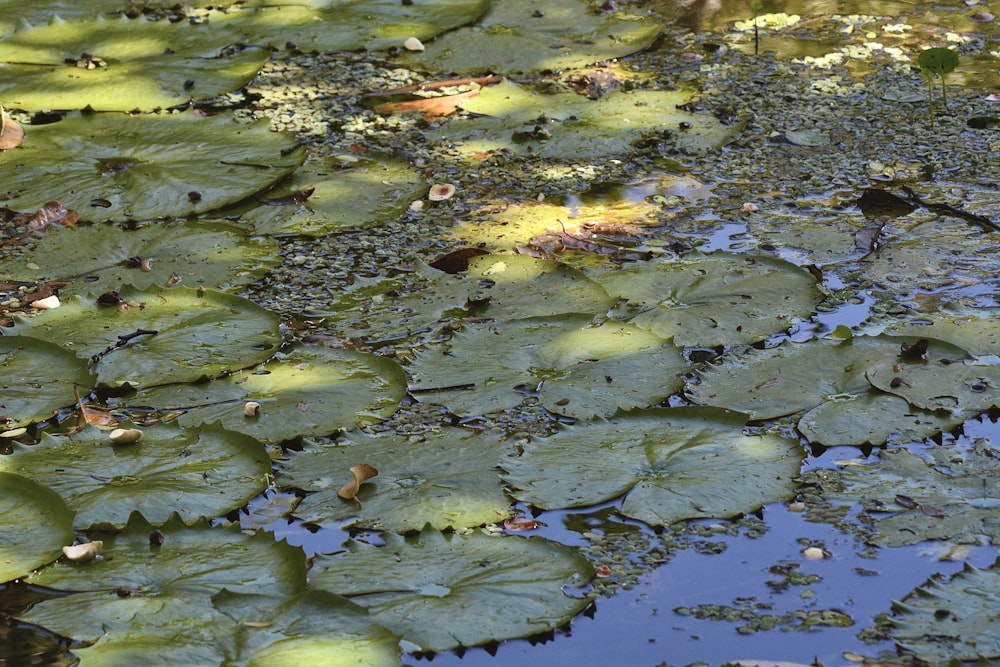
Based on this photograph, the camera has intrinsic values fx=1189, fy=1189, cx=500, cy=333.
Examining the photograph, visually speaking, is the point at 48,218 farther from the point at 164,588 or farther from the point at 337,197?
the point at 164,588

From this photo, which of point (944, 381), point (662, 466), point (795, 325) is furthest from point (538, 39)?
point (662, 466)

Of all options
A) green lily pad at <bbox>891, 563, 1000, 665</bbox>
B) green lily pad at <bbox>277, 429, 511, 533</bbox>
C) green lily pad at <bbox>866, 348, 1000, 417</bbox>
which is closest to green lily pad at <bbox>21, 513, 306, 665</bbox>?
green lily pad at <bbox>277, 429, 511, 533</bbox>

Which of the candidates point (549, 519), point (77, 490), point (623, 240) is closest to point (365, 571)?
point (549, 519)

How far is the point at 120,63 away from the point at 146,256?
5.36 ft

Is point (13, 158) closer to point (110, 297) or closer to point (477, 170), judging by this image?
point (110, 297)

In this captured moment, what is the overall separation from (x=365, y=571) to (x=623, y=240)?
1.53 metres

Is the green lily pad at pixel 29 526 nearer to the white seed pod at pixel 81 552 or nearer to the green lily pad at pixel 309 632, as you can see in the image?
the white seed pod at pixel 81 552

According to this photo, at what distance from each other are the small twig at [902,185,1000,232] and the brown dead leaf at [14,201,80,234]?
2.36 metres

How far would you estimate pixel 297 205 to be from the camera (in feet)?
11.4

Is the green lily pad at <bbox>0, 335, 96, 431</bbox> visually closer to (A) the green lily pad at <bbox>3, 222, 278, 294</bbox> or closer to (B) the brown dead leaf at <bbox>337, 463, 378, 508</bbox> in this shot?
(A) the green lily pad at <bbox>3, 222, 278, 294</bbox>

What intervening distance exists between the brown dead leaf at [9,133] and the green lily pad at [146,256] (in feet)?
2.08

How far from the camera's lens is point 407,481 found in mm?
2242

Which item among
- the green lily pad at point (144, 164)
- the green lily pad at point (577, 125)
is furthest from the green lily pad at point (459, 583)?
the green lily pad at point (577, 125)

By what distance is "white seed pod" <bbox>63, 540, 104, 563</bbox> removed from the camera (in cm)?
204
